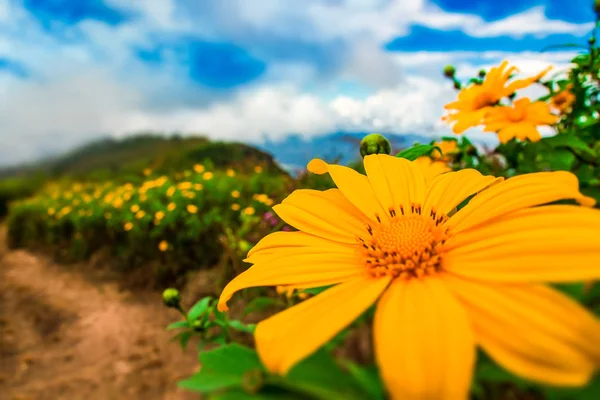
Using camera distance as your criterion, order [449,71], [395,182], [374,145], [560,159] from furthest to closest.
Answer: [449,71], [560,159], [374,145], [395,182]

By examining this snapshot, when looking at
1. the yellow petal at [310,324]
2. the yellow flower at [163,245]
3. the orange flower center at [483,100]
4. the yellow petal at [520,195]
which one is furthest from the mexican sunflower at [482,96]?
the yellow flower at [163,245]

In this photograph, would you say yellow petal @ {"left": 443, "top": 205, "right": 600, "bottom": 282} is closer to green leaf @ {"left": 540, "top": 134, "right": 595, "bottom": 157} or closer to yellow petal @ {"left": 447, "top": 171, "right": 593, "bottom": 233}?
yellow petal @ {"left": 447, "top": 171, "right": 593, "bottom": 233}

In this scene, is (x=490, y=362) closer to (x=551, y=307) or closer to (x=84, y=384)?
(x=551, y=307)

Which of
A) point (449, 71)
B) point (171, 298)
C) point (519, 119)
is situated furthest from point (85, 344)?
point (519, 119)

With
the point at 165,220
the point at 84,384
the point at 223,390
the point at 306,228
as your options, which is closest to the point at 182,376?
the point at 84,384

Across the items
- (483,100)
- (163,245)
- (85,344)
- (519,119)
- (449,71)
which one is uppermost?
(449,71)

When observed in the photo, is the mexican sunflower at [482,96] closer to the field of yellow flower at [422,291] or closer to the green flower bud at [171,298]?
the field of yellow flower at [422,291]

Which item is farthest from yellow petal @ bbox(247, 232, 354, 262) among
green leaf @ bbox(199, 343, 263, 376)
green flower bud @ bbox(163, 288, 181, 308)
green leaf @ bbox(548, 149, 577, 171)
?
green leaf @ bbox(548, 149, 577, 171)

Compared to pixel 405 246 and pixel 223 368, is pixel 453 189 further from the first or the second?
pixel 223 368
